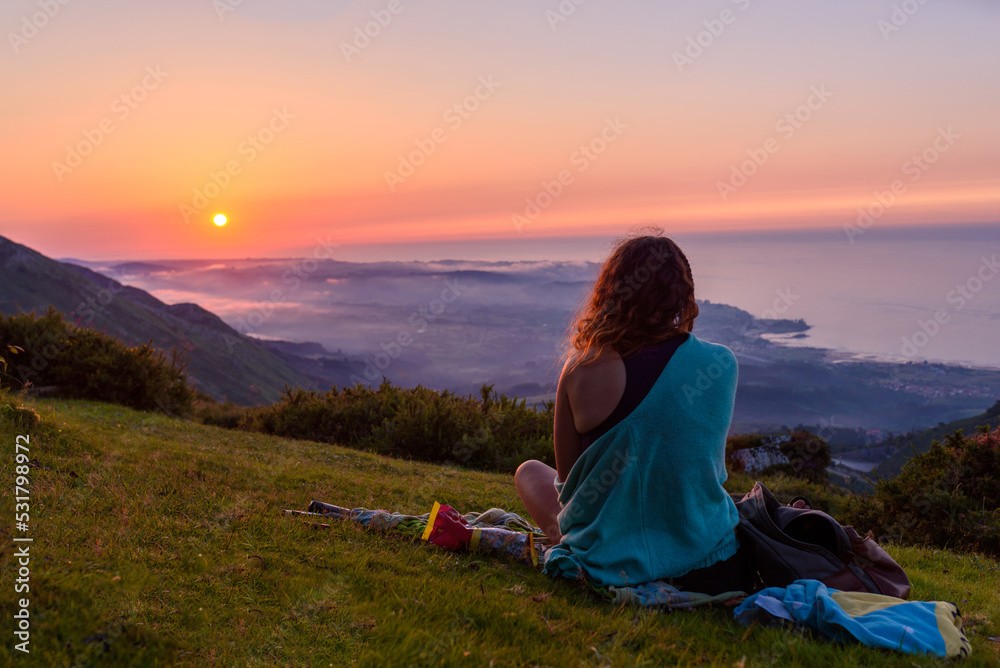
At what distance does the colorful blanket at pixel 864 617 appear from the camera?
2.89 metres

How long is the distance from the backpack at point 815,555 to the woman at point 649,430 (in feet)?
0.46

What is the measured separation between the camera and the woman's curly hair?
339cm

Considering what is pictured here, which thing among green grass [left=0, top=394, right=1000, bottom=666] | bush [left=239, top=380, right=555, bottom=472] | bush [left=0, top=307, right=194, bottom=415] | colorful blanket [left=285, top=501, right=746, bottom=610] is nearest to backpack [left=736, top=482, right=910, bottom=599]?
colorful blanket [left=285, top=501, right=746, bottom=610]

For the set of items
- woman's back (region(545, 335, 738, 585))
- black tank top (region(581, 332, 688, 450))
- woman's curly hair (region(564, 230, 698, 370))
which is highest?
woman's curly hair (region(564, 230, 698, 370))

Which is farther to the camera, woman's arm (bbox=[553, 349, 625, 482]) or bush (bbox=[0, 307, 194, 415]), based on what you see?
bush (bbox=[0, 307, 194, 415])

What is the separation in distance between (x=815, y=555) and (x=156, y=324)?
128 metres

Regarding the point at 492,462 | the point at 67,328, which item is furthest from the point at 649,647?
the point at 67,328

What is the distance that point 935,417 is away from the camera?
151ft

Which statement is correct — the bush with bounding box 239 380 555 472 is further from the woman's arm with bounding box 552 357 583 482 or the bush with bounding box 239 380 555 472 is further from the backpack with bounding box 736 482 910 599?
the backpack with bounding box 736 482 910 599

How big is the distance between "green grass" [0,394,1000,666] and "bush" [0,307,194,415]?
698cm

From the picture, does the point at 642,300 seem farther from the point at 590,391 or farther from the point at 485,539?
the point at 485,539

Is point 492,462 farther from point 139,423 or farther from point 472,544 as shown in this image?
point 472,544

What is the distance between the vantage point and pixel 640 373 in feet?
10.9

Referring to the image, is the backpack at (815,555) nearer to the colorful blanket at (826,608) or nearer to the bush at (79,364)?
the colorful blanket at (826,608)
